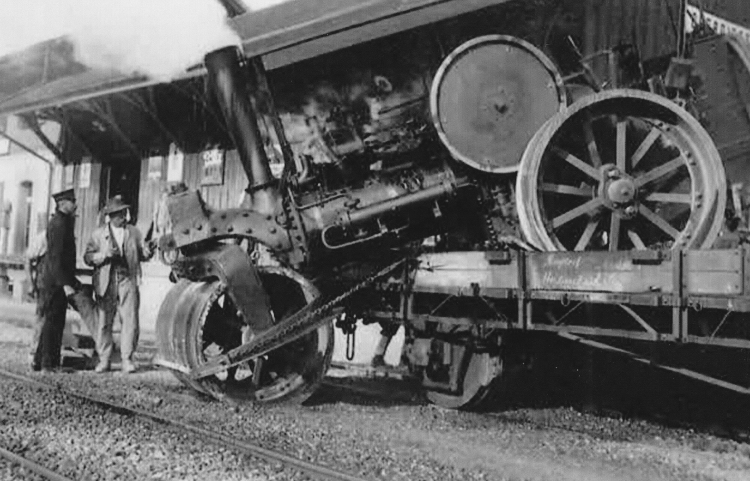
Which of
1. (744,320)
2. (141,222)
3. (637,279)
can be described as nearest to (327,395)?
(637,279)

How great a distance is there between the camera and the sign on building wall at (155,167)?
1375cm

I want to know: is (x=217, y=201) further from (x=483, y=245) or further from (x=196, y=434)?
(x=196, y=434)

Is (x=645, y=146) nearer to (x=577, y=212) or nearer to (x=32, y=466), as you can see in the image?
(x=577, y=212)

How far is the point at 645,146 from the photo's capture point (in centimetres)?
607

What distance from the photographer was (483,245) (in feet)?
22.9

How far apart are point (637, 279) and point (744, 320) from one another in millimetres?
692

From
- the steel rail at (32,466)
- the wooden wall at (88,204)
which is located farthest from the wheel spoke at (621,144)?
the wooden wall at (88,204)

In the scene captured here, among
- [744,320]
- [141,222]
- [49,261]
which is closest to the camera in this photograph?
[744,320]

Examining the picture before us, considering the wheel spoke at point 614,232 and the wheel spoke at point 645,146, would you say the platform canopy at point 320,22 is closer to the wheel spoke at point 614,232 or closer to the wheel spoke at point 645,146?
the wheel spoke at point 645,146

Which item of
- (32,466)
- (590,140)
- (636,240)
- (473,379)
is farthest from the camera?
(473,379)

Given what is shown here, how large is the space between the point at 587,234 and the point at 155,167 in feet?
31.5

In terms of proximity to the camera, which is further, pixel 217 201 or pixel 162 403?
pixel 217 201

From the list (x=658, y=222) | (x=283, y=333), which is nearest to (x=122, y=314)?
(x=283, y=333)

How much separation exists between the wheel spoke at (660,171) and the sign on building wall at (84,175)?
12.2 m
